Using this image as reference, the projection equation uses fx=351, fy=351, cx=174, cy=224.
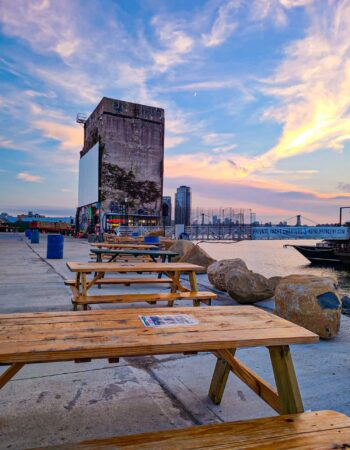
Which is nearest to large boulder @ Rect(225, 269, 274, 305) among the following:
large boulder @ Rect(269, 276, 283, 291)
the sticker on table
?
large boulder @ Rect(269, 276, 283, 291)

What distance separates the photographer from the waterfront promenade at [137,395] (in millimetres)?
2213

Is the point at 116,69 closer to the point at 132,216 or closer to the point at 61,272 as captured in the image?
the point at 61,272

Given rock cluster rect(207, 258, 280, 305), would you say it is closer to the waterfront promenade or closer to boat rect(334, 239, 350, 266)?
the waterfront promenade

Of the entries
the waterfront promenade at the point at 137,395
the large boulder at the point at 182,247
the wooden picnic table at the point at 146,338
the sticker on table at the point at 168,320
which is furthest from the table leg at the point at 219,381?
the large boulder at the point at 182,247

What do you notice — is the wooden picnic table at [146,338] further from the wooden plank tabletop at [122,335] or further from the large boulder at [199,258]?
the large boulder at [199,258]

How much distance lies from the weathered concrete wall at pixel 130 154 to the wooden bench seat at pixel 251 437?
4458cm

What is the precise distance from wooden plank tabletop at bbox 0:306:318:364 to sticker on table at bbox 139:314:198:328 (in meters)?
0.04

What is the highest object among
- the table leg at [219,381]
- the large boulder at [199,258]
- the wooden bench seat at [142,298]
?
the large boulder at [199,258]

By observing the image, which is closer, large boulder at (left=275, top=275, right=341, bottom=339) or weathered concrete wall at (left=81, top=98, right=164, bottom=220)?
large boulder at (left=275, top=275, right=341, bottom=339)

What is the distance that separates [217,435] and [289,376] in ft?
2.07

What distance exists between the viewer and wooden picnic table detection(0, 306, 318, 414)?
1.64 meters

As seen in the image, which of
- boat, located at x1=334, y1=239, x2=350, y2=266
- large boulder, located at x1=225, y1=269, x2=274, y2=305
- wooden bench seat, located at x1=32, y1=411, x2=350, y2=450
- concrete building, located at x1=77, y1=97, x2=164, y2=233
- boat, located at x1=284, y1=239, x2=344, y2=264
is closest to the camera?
wooden bench seat, located at x1=32, y1=411, x2=350, y2=450

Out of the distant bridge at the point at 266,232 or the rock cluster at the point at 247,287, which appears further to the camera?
the distant bridge at the point at 266,232

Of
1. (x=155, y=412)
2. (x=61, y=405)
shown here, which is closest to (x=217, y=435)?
(x=155, y=412)
